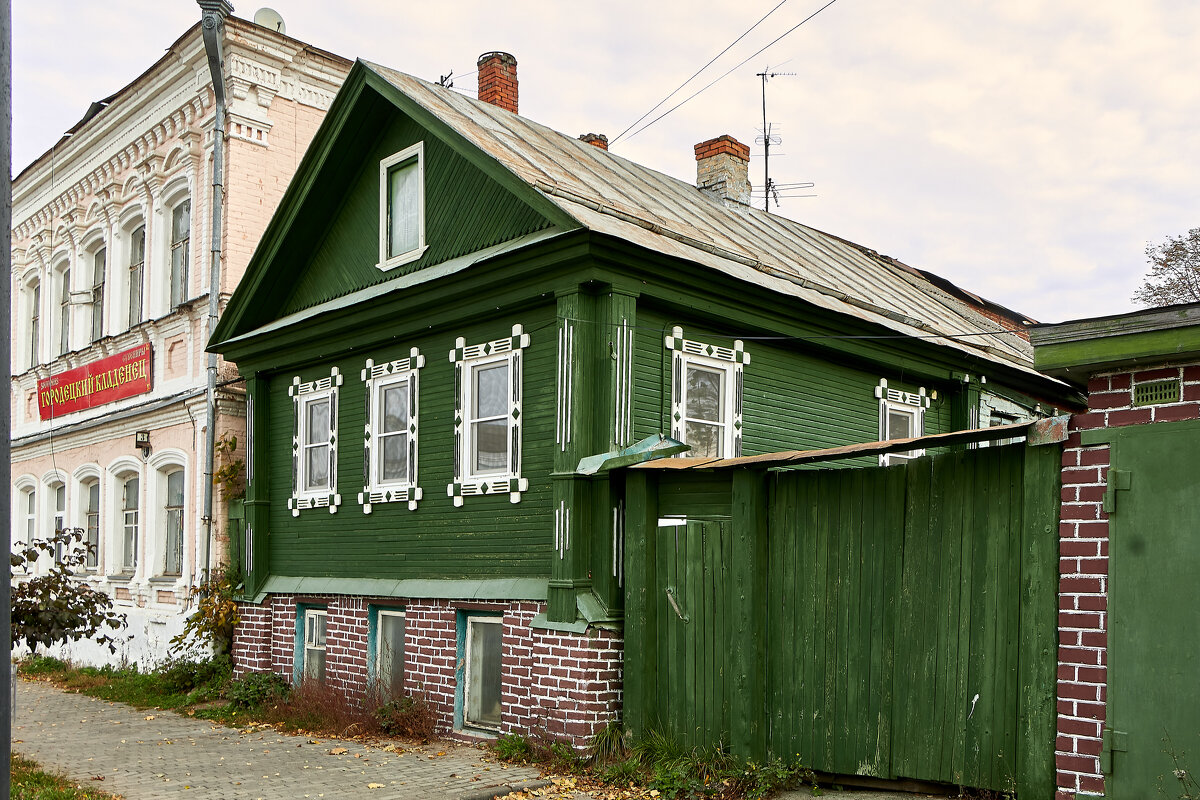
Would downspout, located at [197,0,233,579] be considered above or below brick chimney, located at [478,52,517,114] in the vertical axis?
below

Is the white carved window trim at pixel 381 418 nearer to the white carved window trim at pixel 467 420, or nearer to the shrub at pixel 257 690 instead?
the white carved window trim at pixel 467 420

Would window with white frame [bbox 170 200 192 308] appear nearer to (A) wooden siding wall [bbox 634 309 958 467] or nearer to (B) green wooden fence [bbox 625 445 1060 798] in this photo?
(A) wooden siding wall [bbox 634 309 958 467]

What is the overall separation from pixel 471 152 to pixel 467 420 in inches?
104

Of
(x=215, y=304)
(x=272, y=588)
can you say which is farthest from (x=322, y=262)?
(x=272, y=588)

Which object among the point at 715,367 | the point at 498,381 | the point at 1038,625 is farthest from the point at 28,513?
the point at 1038,625

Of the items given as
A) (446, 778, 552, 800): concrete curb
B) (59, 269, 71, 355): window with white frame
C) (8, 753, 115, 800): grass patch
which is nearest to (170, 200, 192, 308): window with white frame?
(59, 269, 71, 355): window with white frame

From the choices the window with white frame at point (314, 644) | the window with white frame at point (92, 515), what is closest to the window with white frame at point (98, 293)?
the window with white frame at point (92, 515)

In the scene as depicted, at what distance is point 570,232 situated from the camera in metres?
9.52

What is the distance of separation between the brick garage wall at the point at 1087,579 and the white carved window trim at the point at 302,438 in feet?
28.2

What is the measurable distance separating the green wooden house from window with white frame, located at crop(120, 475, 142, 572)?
404 cm

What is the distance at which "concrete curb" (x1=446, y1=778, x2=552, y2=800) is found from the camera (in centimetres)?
835

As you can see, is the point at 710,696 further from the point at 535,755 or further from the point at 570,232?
the point at 570,232

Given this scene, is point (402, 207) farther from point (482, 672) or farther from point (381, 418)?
point (482, 672)

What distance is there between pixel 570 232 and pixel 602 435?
176 cm
